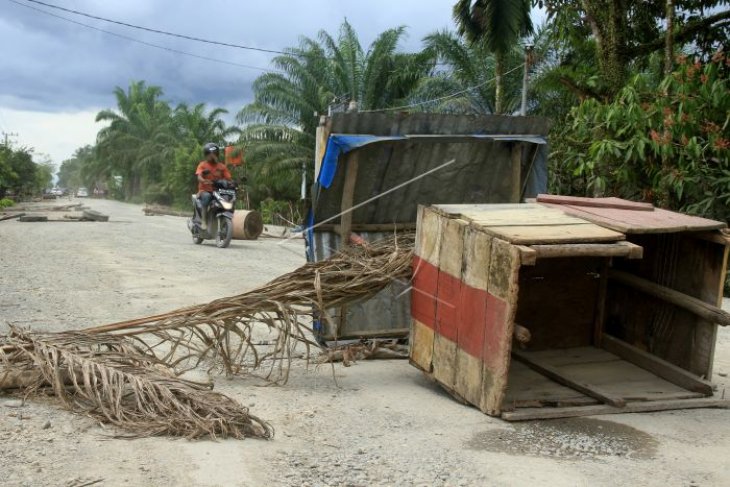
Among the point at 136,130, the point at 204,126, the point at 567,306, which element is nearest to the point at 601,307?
the point at 567,306

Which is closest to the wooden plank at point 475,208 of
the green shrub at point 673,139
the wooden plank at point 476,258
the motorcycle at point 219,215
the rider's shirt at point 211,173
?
the wooden plank at point 476,258

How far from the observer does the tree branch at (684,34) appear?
13445 millimetres

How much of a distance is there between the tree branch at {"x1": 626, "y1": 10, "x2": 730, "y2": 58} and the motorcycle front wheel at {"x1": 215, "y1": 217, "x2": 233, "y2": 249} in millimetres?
8037

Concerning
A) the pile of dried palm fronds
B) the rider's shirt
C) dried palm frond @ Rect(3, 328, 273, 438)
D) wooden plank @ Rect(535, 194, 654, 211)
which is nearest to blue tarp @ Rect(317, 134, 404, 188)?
the pile of dried palm fronds

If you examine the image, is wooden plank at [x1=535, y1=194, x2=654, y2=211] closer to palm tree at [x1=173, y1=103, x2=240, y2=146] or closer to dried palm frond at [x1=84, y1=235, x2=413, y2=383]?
dried palm frond at [x1=84, y1=235, x2=413, y2=383]

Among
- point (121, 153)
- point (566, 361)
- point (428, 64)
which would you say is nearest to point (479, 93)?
point (428, 64)

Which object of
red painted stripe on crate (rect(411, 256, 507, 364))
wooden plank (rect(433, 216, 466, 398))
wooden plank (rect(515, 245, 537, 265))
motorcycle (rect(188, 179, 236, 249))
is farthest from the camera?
motorcycle (rect(188, 179, 236, 249))

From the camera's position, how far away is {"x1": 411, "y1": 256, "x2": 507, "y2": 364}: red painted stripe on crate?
14.7 ft

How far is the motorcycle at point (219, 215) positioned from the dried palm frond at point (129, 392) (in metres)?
9.67

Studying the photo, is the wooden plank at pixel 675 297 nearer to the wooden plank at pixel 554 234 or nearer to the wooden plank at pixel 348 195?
the wooden plank at pixel 554 234

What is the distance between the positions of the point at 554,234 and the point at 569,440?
118 cm

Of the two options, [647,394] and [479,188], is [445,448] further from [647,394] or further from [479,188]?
[479,188]

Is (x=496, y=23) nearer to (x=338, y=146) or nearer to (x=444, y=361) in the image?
(x=338, y=146)

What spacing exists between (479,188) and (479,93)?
17267 mm
